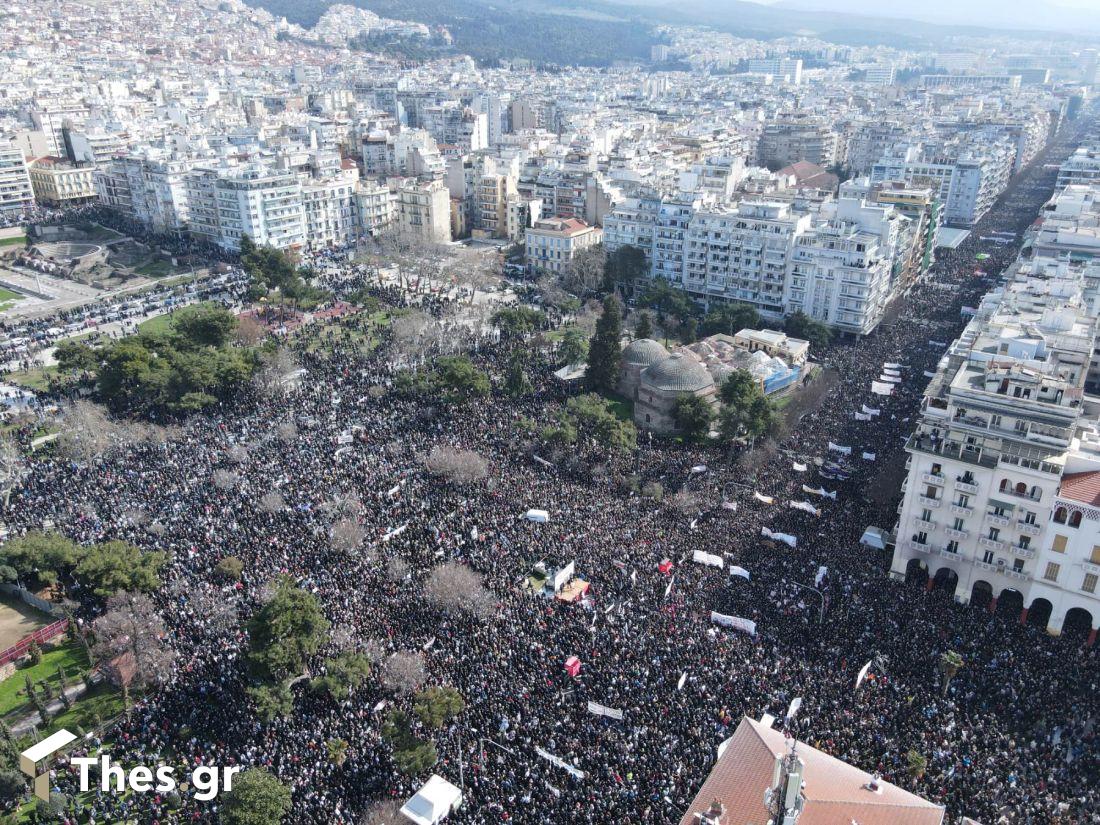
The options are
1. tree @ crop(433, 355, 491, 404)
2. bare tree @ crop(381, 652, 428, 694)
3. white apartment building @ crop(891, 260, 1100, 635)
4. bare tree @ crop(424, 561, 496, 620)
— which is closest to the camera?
bare tree @ crop(381, 652, 428, 694)

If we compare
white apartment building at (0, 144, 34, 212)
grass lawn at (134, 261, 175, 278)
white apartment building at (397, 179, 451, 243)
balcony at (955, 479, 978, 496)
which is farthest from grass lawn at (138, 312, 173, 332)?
balcony at (955, 479, 978, 496)

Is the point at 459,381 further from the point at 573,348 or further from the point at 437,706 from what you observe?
the point at 437,706

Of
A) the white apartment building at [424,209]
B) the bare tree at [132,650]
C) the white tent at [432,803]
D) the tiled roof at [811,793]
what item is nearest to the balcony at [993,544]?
the tiled roof at [811,793]

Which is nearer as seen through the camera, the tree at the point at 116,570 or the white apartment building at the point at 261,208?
the tree at the point at 116,570

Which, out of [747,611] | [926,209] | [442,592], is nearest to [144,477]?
[442,592]

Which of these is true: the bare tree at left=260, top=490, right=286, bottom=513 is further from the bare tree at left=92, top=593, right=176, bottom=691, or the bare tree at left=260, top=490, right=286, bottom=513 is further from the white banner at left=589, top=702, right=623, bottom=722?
the white banner at left=589, top=702, right=623, bottom=722

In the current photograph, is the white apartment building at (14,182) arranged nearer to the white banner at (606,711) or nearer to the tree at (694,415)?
the tree at (694,415)
